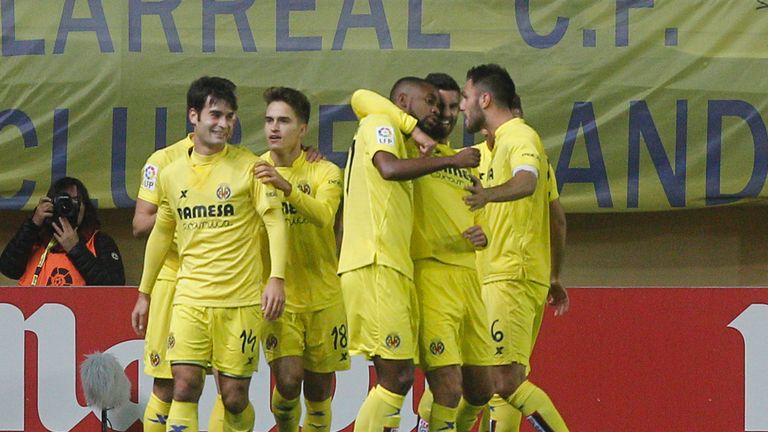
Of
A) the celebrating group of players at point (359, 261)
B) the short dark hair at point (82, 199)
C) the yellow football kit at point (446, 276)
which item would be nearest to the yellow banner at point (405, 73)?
the short dark hair at point (82, 199)

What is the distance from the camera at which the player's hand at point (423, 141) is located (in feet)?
22.5

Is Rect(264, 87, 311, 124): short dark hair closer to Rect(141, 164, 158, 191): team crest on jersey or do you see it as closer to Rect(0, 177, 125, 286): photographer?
Rect(141, 164, 158, 191): team crest on jersey

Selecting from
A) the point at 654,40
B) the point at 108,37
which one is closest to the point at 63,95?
the point at 108,37

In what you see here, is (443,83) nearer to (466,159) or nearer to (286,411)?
(466,159)

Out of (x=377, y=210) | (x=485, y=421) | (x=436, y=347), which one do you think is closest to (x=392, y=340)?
(x=436, y=347)

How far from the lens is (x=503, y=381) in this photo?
7699 millimetres

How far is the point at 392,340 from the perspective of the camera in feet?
21.8

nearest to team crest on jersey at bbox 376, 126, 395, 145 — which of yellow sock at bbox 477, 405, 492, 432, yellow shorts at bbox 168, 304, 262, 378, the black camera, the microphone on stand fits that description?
yellow shorts at bbox 168, 304, 262, 378

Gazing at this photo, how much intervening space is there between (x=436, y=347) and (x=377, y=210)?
0.70 m

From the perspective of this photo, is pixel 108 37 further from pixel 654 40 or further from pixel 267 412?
pixel 654 40

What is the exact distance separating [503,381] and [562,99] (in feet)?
8.46

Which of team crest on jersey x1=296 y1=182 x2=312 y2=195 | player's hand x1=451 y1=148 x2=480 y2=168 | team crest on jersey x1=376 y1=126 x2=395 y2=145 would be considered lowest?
team crest on jersey x1=296 y1=182 x2=312 y2=195

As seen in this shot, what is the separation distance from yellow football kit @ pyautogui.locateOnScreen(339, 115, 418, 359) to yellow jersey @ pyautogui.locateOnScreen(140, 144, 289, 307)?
42 centimetres

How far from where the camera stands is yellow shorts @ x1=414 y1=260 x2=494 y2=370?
6832 mm
